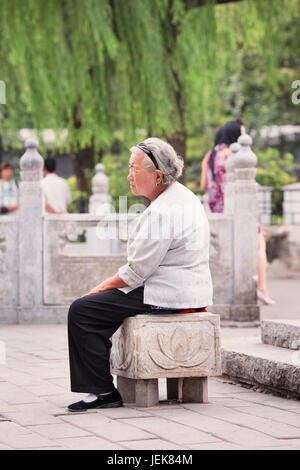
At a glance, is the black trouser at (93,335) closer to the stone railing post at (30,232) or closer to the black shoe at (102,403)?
the black shoe at (102,403)

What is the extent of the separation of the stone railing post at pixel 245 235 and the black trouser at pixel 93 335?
4.98m

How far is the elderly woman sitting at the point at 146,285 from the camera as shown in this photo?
5.95 meters

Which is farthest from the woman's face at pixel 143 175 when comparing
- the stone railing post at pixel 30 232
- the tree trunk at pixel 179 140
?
the tree trunk at pixel 179 140

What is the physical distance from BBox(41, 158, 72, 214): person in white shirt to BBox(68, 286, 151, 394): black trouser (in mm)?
7184

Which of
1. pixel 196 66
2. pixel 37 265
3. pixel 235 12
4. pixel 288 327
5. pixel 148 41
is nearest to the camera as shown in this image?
pixel 288 327

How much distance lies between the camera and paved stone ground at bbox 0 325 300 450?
4.94 meters

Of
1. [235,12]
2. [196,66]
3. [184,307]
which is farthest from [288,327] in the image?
[235,12]

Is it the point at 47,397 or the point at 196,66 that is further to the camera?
the point at 196,66

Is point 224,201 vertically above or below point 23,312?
above

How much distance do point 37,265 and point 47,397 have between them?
178 inches

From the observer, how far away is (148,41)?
13648mm

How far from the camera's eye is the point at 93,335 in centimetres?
598

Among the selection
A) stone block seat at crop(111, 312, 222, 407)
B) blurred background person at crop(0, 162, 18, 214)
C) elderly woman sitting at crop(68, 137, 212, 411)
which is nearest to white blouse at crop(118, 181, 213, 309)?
elderly woman sitting at crop(68, 137, 212, 411)

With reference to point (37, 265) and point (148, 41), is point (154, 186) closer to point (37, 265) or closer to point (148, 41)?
point (37, 265)
